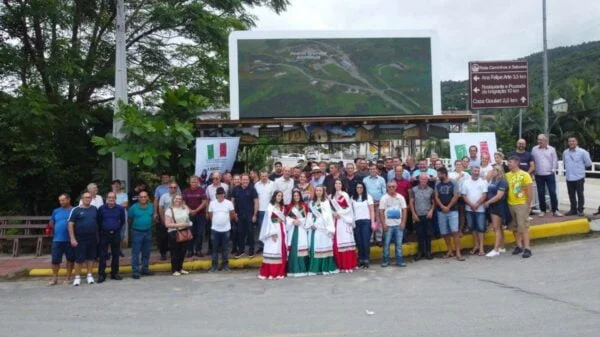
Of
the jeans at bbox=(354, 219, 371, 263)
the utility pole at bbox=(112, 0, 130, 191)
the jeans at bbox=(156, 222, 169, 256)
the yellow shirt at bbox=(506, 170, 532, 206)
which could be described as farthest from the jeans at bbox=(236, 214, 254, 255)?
the yellow shirt at bbox=(506, 170, 532, 206)

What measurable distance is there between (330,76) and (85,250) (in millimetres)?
7670

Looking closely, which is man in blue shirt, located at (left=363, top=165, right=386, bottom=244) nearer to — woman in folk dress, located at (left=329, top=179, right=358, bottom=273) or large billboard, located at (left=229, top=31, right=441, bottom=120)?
woman in folk dress, located at (left=329, top=179, right=358, bottom=273)

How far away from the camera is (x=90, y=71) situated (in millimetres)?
16875

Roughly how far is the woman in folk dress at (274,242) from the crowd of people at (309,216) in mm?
19

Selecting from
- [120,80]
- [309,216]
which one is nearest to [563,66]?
[120,80]

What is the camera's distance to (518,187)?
11.0 meters

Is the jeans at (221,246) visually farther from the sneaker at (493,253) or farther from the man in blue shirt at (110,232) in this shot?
the sneaker at (493,253)

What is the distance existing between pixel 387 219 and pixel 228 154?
4429mm

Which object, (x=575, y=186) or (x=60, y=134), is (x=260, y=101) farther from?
(x=575, y=186)

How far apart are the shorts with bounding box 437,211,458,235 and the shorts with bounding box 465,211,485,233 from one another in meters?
0.41

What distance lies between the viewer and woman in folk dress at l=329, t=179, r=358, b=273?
10.7 m

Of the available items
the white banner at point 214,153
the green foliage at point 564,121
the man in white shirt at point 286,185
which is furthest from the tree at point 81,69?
the green foliage at point 564,121

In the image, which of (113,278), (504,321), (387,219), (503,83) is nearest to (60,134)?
(113,278)

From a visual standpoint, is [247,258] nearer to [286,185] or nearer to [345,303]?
[286,185]
